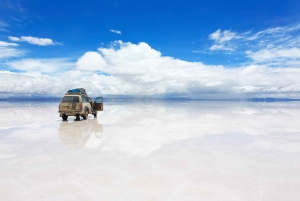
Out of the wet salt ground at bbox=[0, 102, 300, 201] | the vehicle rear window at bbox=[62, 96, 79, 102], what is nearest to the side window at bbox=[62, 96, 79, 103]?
the vehicle rear window at bbox=[62, 96, 79, 102]

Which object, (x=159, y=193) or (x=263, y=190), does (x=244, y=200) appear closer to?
(x=263, y=190)

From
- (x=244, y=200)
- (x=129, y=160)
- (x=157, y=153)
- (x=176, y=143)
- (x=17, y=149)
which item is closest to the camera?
(x=244, y=200)

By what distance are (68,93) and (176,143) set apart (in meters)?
12.6

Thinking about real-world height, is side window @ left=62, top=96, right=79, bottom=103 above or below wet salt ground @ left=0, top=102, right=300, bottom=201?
above

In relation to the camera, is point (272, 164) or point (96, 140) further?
point (96, 140)

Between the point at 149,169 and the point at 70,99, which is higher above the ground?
the point at 70,99

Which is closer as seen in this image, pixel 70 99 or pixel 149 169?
pixel 149 169

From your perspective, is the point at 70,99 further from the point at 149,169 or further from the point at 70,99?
the point at 149,169

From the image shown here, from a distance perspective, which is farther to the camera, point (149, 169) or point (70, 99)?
point (70, 99)

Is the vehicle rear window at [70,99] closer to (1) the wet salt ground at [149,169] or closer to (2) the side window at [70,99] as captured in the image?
(2) the side window at [70,99]

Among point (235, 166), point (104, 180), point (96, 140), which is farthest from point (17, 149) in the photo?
point (235, 166)

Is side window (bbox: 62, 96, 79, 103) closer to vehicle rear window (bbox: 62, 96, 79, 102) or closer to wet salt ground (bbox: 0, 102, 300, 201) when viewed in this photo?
vehicle rear window (bbox: 62, 96, 79, 102)

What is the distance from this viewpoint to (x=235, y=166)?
6363 millimetres

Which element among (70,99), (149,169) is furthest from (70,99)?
(149,169)
